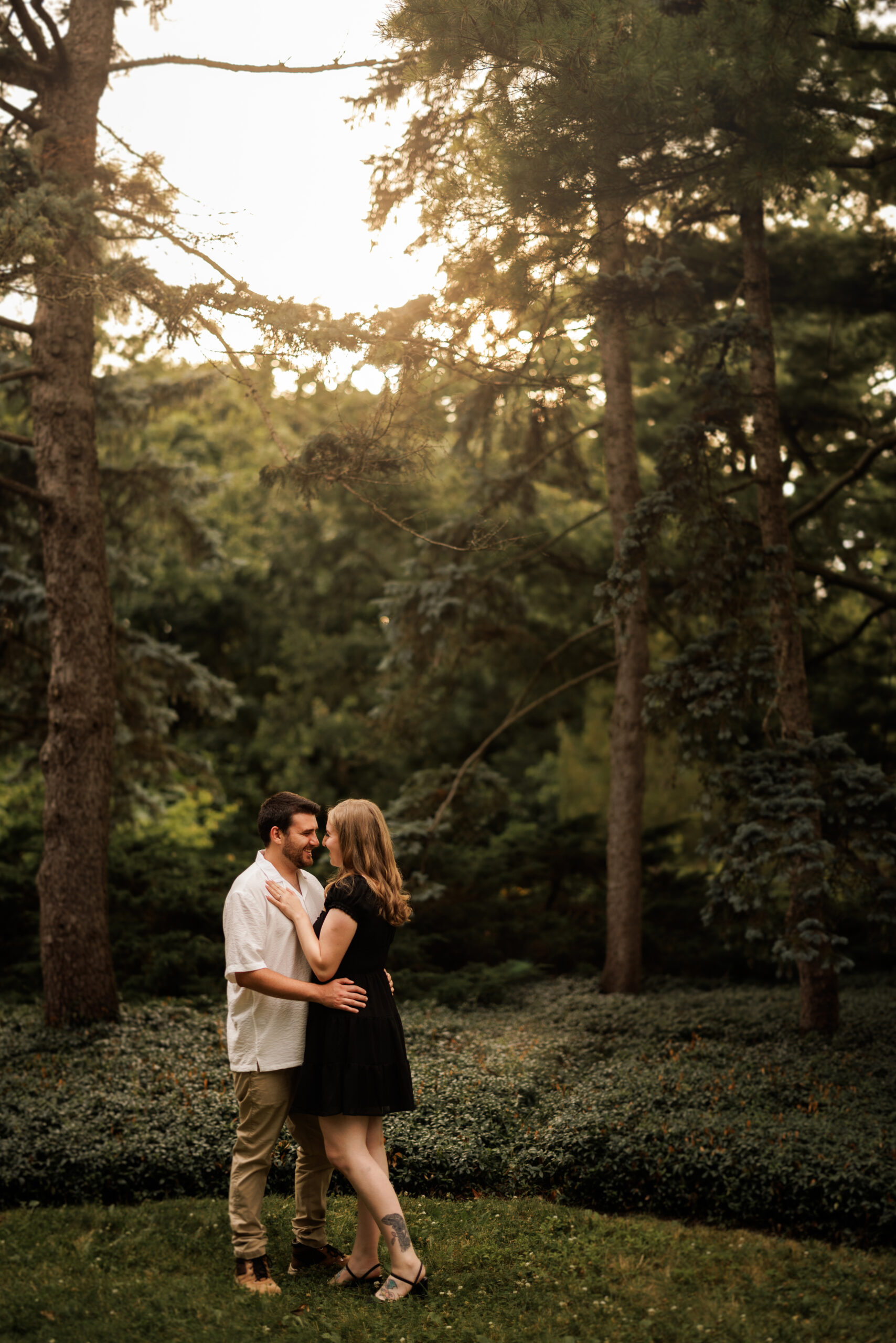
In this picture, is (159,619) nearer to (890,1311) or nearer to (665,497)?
(665,497)

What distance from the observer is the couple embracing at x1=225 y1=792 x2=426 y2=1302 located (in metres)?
4.09

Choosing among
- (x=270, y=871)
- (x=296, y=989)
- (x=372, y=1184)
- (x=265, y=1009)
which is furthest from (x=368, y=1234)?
(x=270, y=871)

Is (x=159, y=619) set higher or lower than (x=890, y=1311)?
higher

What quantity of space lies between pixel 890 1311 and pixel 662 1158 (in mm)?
1421

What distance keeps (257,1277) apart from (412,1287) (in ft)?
2.13

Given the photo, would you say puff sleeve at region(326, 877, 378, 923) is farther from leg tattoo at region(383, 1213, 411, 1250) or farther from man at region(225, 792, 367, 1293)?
leg tattoo at region(383, 1213, 411, 1250)

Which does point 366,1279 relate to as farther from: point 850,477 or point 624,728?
point 850,477

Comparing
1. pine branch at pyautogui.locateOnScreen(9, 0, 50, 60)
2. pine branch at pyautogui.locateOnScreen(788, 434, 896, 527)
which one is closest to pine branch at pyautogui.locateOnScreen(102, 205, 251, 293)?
pine branch at pyautogui.locateOnScreen(9, 0, 50, 60)

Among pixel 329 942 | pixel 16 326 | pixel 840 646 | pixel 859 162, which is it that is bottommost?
pixel 329 942

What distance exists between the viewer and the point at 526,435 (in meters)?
12.1

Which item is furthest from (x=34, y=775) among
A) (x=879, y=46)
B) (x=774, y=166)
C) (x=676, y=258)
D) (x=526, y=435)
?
(x=879, y=46)

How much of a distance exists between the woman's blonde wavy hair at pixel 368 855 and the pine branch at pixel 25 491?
17.4 feet

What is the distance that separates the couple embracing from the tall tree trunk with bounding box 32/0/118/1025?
415cm

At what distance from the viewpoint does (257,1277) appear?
4281 mm
